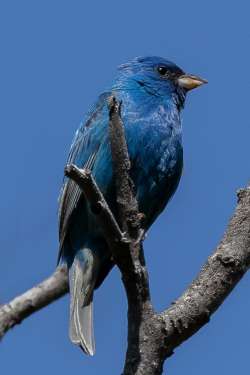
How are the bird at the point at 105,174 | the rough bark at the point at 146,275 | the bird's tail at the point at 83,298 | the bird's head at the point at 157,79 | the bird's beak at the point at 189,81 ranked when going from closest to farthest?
the rough bark at the point at 146,275
the bird's tail at the point at 83,298
the bird at the point at 105,174
the bird's head at the point at 157,79
the bird's beak at the point at 189,81

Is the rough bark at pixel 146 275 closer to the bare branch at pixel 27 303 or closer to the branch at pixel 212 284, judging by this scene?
the branch at pixel 212 284

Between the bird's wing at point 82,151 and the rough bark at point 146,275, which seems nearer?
the rough bark at point 146,275

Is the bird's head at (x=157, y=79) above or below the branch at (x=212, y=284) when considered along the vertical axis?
above

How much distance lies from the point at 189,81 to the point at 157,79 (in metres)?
0.45

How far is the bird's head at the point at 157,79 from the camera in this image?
24.2 feet

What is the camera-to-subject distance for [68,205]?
634 centimetres

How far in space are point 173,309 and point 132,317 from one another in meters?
0.25

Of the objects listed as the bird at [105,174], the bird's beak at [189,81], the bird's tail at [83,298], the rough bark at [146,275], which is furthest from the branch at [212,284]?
the bird's beak at [189,81]

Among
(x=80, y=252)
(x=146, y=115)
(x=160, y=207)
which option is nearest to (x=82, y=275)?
(x=80, y=252)

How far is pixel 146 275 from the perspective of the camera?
13.6 feet

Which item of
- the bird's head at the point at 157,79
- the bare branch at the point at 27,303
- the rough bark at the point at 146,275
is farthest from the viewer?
the bird's head at the point at 157,79

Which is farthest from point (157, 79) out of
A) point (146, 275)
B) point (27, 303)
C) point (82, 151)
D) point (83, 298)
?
point (27, 303)

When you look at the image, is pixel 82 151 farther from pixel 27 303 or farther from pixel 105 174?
pixel 27 303

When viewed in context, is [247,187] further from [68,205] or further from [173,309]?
[68,205]
